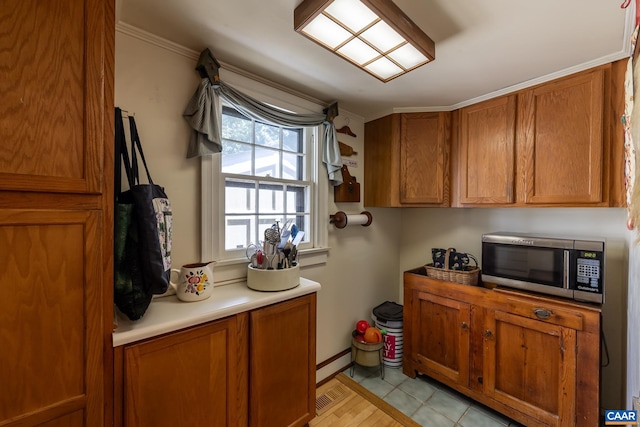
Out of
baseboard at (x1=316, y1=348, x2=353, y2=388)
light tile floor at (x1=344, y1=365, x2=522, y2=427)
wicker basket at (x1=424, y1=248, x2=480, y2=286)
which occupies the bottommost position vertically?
light tile floor at (x1=344, y1=365, x2=522, y2=427)

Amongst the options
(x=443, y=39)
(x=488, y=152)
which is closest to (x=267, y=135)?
(x=443, y=39)

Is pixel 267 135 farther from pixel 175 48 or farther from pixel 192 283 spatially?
pixel 192 283

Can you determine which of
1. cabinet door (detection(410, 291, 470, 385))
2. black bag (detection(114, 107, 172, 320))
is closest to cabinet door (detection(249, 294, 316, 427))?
black bag (detection(114, 107, 172, 320))

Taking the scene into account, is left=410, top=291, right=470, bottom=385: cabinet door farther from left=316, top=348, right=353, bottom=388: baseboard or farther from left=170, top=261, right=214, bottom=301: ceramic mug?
left=170, top=261, right=214, bottom=301: ceramic mug

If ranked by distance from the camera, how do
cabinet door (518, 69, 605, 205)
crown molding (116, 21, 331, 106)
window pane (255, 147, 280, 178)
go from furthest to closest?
window pane (255, 147, 280, 178)
cabinet door (518, 69, 605, 205)
crown molding (116, 21, 331, 106)

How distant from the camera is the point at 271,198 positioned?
1896mm

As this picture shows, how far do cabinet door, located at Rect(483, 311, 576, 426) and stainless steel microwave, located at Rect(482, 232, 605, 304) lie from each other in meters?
0.22

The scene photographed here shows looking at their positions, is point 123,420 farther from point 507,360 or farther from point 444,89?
point 444,89

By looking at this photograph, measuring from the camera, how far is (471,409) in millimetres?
1852

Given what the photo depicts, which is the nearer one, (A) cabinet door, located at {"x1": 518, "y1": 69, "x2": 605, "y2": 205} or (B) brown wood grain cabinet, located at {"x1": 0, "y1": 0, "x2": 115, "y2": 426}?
(B) brown wood grain cabinet, located at {"x1": 0, "y1": 0, "x2": 115, "y2": 426}

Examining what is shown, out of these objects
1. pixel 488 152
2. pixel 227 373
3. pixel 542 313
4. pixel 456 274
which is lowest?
pixel 227 373

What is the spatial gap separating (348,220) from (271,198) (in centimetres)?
69

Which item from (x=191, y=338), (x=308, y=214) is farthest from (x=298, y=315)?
(x=308, y=214)

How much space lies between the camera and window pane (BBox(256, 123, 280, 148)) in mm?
1830
